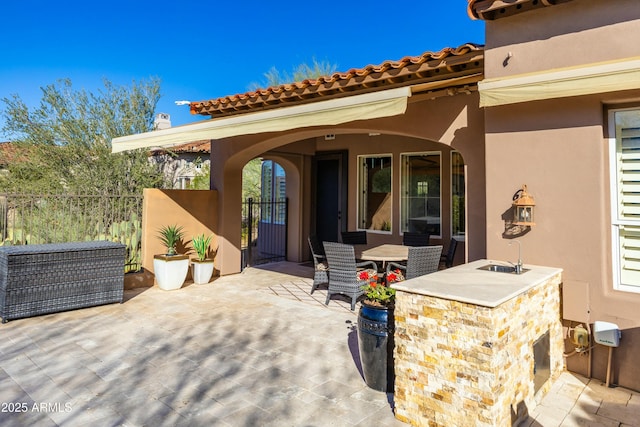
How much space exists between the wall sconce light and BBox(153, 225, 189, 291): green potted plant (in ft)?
30.0

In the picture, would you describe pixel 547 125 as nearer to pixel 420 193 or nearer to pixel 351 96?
pixel 351 96

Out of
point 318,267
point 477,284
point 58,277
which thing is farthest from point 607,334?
point 58,277

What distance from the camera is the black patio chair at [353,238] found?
40.4ft

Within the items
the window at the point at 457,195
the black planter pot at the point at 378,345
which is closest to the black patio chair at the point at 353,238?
the window at the point at 457,195

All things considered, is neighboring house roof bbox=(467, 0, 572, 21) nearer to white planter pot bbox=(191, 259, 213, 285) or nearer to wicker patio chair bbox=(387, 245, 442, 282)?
wicker patio chair bbox=(387, 245, 442, 282)

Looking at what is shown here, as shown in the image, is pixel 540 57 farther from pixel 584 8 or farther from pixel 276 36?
pixel 276 36

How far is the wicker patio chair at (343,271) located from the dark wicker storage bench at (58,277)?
5.30 meters

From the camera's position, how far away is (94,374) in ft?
18.6

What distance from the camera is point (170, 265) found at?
438 inches

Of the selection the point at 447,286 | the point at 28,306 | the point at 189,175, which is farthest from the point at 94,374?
the point at 189,175

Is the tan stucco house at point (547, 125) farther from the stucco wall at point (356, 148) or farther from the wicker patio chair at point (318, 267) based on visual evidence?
the wicker patio chair at point (318, 267)

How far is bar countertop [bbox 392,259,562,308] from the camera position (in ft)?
13.3

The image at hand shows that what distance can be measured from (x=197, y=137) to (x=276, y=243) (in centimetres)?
905

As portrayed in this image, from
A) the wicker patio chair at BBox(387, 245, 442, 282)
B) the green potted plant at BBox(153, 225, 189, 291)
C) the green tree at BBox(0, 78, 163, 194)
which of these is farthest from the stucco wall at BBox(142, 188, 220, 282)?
the wicker patio chair at BBox(387, 245, 442, 282)
